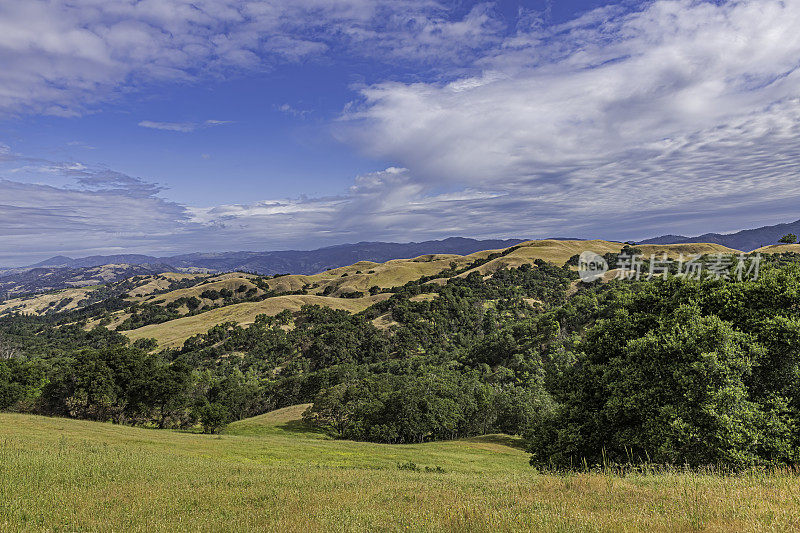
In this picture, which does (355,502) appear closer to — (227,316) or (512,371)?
(512,371)

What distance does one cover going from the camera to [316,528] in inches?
357

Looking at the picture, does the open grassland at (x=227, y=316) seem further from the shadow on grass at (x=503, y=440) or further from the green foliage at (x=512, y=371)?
the shadow on grass at (x=503, y=440)

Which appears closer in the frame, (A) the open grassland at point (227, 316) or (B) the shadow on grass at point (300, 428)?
(B) the shadow on grass at point (300, 428)

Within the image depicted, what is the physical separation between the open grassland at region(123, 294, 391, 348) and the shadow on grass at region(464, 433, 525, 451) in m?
108

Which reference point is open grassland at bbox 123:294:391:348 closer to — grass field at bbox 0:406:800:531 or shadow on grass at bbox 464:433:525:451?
shadow on grass at bbox 464:433:525:451

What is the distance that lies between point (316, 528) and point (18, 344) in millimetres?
210244

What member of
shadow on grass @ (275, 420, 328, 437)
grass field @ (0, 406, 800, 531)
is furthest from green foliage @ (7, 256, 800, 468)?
grass field @ (0, 406, 800, 531)

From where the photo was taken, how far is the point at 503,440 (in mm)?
57562

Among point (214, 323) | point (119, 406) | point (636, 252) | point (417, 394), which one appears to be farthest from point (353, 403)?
point (636, 252)

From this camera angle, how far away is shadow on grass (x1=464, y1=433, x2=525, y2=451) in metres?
55.1

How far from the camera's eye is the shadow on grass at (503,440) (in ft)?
181

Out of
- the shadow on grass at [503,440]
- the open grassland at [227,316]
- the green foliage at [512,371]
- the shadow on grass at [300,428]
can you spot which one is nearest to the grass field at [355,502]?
the green foliage at [512,371]

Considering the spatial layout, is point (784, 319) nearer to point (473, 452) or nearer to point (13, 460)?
point (13, 460)

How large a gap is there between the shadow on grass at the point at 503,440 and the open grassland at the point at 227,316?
356 feet
